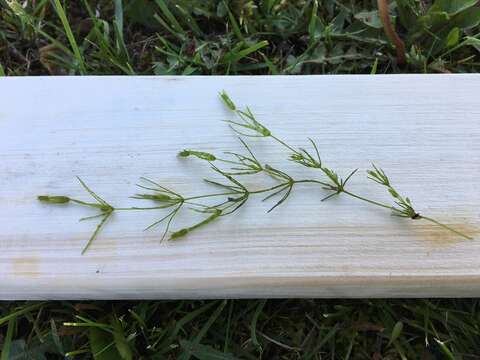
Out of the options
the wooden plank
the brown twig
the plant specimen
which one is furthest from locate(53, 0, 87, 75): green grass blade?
the brown twig

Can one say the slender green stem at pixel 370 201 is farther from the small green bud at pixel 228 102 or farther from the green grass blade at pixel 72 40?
the green grass blade at pixel 72 40

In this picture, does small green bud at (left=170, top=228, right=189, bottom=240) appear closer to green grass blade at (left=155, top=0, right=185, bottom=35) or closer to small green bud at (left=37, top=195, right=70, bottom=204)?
small green bud at (left=37, top=195, right=70, bottom=204)

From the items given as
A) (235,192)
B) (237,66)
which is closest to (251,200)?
(235,192)

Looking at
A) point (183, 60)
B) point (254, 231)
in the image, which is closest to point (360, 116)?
point (254, 231)

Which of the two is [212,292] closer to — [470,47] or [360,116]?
[360,116]

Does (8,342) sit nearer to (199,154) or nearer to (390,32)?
(199,154)

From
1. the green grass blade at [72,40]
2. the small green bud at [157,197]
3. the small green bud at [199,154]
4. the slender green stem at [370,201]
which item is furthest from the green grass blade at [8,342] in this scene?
the slender green stem at [370,201]

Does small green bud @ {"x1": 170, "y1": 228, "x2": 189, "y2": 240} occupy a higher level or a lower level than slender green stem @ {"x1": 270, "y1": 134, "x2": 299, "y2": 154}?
lower
